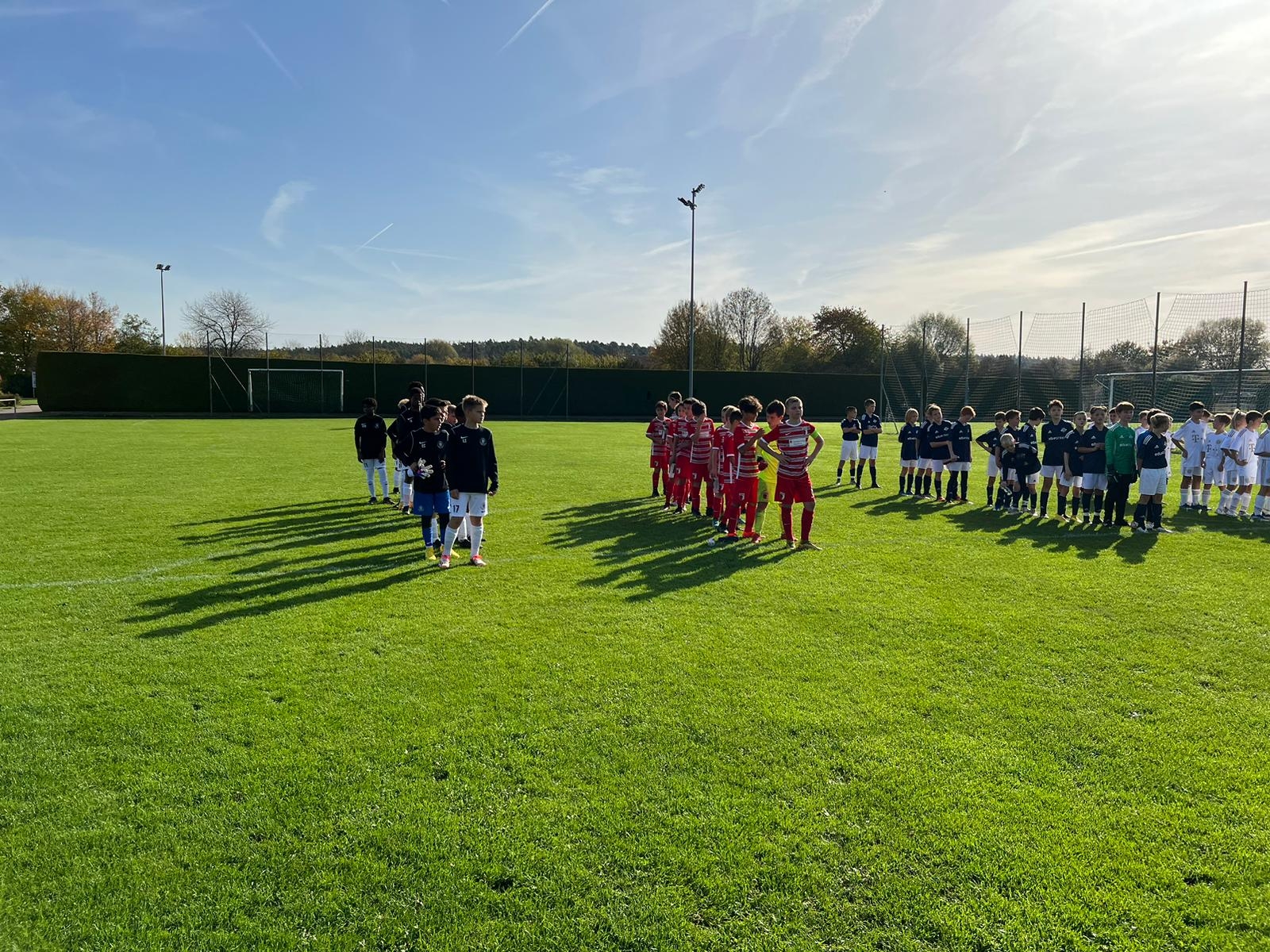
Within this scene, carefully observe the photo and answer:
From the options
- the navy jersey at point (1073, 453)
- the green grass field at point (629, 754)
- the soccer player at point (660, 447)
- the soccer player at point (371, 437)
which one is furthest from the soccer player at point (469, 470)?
the navy jersey at point (1073, 453)

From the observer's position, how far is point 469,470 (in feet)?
25.4

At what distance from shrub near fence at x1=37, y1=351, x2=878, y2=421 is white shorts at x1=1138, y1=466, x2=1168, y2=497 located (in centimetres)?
3444

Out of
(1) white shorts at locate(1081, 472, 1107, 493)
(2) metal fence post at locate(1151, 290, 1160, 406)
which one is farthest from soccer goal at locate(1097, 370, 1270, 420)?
(1) white shorts at locate(1081, 472, 1107, 493)

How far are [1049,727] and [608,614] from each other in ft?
10.9

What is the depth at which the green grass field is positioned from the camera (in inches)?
107

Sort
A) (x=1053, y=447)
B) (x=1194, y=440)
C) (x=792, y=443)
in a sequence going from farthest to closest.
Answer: (x=1194, y=440) → (x=1053, y=447) → (x=792, y=443)

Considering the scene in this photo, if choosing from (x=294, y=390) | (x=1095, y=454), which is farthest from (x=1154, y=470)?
(x=294, y=390)

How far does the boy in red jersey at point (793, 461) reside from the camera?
340 inches

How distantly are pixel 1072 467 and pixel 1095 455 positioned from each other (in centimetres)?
36

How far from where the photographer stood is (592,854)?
2994 mm

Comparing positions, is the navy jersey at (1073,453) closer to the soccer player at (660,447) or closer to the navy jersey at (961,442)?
the navy jersey at (961,442)

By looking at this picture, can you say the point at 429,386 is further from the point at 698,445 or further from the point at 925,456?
the point at 698,445

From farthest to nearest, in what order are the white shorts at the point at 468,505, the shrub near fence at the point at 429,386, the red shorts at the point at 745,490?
the shrub near fence at the point at 429,386
the red shorts at the point at 745,490
the white shorts at the point at 468,505

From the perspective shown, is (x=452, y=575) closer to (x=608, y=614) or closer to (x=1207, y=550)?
(x=608, y=614)
